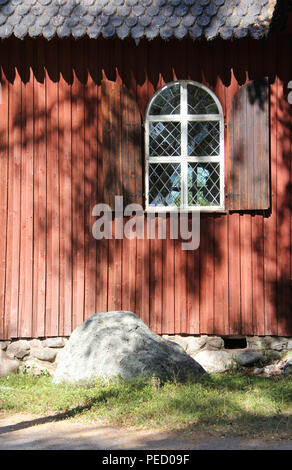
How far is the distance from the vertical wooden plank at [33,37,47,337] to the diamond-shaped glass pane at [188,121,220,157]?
203cm

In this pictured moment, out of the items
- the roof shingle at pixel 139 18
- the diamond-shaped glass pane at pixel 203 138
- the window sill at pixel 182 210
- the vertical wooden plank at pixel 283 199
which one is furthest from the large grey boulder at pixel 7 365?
the roof shingle at pixel 139 18

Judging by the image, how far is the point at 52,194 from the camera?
8.34 meters

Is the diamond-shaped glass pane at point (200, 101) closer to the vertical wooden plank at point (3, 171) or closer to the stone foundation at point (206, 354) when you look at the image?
the vertical wooden plank at point (3, 171)

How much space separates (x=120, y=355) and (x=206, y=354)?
4.91ft

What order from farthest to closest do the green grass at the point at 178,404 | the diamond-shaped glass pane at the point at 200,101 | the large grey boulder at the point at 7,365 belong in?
1. the diamond-shaped glass pane at the point at 200,101
2. the large grey boulder at the point at 7,365
3. the green grass at the point at 178,404

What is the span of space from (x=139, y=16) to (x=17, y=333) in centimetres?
450

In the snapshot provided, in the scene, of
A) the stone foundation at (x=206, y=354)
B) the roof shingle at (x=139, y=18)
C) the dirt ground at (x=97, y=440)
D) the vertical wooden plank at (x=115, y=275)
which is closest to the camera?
the dirt ground at (x=97, y=440)

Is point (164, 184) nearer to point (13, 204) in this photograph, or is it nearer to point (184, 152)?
point (184, 152)

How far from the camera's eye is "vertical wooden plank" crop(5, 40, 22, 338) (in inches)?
326

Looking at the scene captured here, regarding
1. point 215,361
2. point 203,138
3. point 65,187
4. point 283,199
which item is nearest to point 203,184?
point 203,138

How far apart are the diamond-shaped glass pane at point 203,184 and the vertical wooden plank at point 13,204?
2.38m

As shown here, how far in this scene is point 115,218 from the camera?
324 inches

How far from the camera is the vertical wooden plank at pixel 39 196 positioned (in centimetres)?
826

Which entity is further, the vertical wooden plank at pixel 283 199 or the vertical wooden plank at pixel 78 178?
the vertical wooden plank at pixel 78 178
